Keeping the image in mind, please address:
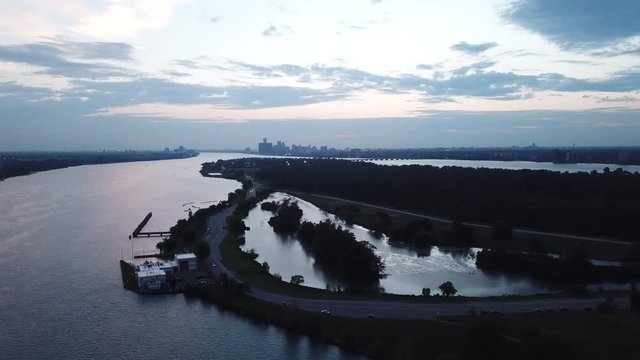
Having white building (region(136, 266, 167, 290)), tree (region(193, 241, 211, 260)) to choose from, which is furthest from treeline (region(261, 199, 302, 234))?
white building (region(136, 266, 167, 290))

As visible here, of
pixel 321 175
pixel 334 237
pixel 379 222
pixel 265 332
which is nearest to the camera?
pixel 265 332

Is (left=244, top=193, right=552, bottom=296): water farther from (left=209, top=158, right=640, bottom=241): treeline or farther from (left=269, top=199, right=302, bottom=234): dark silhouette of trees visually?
(left=209, top=158, right=640, bottom=241): treeline

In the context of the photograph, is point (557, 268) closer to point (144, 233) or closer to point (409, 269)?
point (409, 269)

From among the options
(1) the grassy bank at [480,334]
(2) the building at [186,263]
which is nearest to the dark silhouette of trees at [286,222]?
(2) the building at [186,263]

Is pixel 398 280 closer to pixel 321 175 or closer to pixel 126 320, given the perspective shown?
pixel 126 320

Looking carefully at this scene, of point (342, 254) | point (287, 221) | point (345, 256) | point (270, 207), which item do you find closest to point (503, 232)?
point (342, 254)

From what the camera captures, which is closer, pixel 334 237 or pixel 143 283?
pixel 143 283

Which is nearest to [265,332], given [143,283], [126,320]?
[126,320]
